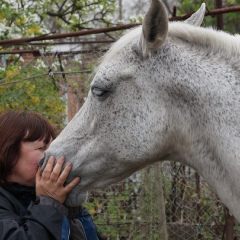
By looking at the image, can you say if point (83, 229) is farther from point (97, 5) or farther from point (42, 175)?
point (97, 5)

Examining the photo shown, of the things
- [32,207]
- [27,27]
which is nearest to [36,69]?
[27,27]

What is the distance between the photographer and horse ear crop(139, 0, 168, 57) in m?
2.04

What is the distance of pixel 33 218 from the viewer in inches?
83.3

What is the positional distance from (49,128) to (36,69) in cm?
268

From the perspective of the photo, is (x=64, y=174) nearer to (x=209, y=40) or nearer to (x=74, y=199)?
(x=74, y=199)

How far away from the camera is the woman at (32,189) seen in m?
2.10

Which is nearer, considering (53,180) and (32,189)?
(53,180)

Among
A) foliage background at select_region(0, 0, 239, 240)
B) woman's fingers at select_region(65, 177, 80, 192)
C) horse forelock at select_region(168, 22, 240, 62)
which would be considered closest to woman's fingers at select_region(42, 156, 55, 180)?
woman's fingers at select_region(65, 177, 80, 192)

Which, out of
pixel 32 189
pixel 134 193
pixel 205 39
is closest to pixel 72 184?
pixel 32 189

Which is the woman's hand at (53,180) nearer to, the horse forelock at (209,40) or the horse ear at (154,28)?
the horse ear at (154,28)

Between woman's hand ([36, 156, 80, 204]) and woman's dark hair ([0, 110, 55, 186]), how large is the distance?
23 centimetres

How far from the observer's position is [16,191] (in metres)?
2.35

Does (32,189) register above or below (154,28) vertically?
below

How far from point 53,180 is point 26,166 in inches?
8.5
